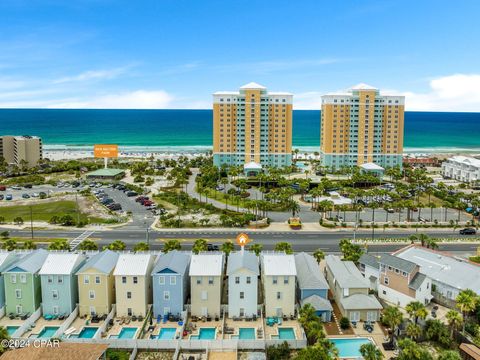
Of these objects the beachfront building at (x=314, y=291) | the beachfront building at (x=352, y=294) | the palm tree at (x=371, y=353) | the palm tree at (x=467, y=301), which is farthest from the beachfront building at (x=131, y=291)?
the palm tree at (x=467, y=301)

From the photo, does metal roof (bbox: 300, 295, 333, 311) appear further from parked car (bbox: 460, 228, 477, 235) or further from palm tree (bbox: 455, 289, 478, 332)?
parked car (bbox: 460, 228, 477, 235)

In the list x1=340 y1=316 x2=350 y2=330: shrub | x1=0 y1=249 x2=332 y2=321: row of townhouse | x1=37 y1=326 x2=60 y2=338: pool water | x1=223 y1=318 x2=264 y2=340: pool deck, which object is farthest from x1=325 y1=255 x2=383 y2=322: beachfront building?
x1=37 y1=326 x2=60 y2=338: pool water

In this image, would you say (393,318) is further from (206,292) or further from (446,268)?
(206,292)

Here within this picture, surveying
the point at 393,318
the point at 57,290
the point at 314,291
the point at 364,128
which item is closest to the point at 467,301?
the point at 393,318

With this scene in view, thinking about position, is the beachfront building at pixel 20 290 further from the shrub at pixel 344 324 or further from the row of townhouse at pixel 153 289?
the shrub at pixel 344 324

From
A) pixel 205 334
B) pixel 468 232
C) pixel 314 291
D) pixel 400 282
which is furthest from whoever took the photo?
pixel 468 232
